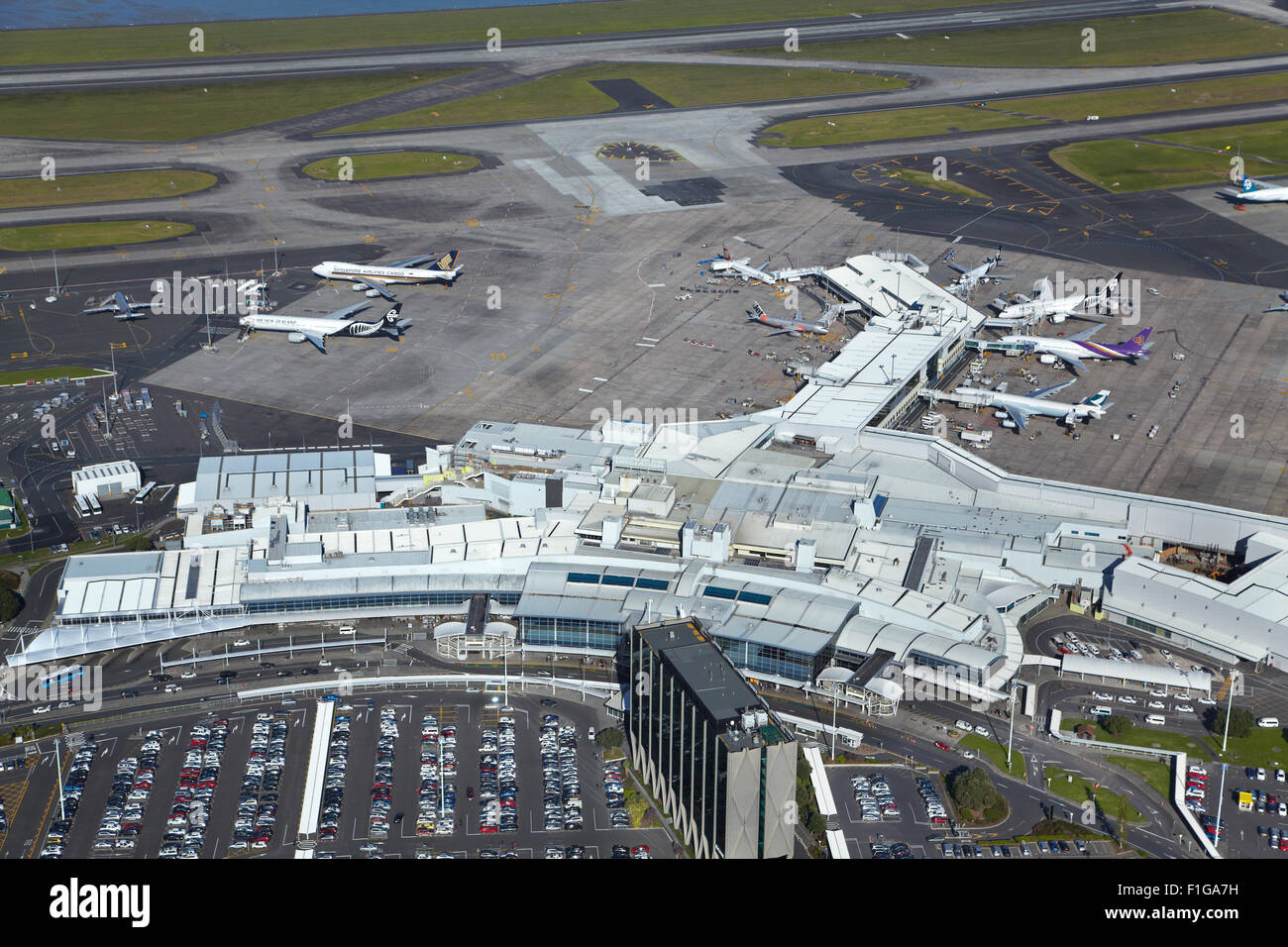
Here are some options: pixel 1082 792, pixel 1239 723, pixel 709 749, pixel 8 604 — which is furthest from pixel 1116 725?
pixel 8 604

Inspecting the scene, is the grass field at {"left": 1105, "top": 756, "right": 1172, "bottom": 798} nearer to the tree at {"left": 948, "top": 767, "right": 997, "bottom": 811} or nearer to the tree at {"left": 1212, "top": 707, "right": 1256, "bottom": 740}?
the tree at {"left": 1212, "top": 707, "right": 1256, "bottom": 740}

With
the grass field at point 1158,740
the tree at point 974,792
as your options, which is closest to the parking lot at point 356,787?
the tree at point 974,792

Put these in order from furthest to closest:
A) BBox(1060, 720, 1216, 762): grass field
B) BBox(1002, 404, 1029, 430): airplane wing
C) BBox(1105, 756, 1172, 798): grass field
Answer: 1. BBox(1002, 404, 1029, 430): airplane wing
2. BBox(1060, 720, 1216, 762): grass field
3. BBox(1105, 756, 1172, 798): grass field

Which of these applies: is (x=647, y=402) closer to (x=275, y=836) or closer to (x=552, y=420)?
(x=552, y=420)

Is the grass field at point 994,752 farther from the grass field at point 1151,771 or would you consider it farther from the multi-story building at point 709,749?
the multi-story building at point 709,749

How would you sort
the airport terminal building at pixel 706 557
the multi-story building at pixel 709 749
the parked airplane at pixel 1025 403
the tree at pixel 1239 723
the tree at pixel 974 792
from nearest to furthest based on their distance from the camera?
the multi-story building at pixel 709 749, the tree at pixel 974 792, the tree at pixel 1239 723, the airport terminal building at pixel 706 557, the parked airplane at pixel 1025 403

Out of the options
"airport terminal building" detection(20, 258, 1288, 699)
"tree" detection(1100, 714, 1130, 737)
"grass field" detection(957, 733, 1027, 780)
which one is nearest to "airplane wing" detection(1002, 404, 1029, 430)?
"airport terminal building" detection(20, 258, 1288, 699)
